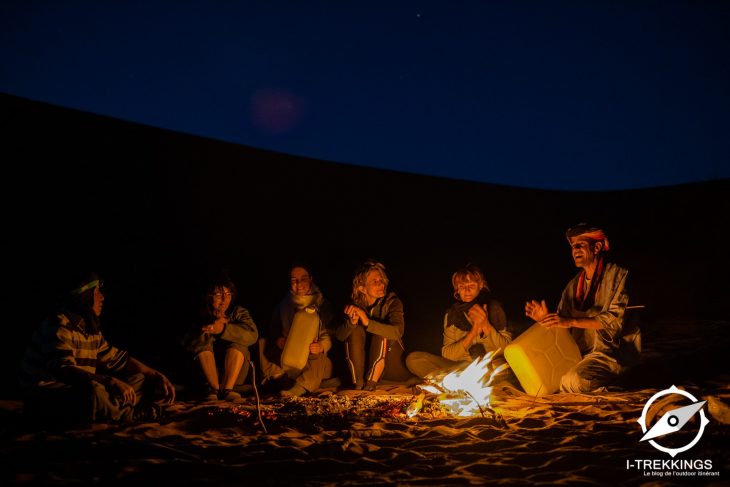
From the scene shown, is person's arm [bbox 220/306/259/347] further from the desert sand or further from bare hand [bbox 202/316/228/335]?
the desert sand

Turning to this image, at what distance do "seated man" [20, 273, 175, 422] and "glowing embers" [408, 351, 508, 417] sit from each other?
2.36 meters

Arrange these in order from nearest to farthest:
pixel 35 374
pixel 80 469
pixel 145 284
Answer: pixel 80 469
pixel 35 374
pixel 145 284

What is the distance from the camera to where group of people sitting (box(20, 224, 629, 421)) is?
13.3ft

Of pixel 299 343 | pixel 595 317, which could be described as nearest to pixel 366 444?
pixel 299 343

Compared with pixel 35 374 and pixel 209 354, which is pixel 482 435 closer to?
pixel 209 354

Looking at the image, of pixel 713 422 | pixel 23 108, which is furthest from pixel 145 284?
pixel 713 422

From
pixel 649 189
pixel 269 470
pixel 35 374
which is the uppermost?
pixel 649 189

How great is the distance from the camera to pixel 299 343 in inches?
224

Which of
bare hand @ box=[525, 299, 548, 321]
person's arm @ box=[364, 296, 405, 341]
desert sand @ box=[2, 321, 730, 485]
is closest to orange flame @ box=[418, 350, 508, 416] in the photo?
desert sand @ box=[2, 321, 730, 485]

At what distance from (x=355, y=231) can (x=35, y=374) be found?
370 inches

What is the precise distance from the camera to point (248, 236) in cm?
1166

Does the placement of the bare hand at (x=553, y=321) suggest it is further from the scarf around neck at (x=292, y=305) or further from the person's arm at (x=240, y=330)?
the person's arm at (x=240, y=330)

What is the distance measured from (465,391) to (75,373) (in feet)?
10.1

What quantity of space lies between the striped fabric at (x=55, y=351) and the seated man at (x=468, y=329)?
10.6 feet
